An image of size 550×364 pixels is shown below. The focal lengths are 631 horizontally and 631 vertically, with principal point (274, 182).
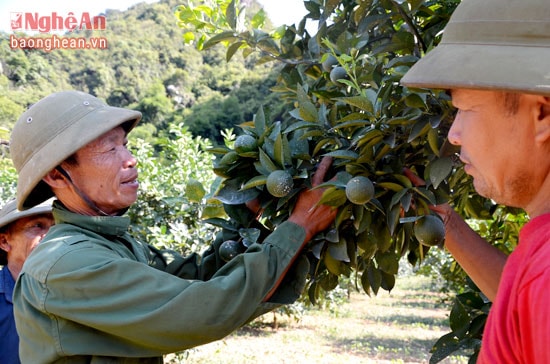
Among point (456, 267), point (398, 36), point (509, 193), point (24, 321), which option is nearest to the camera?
Result: point (509, 193)

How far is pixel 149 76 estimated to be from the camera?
47.4m

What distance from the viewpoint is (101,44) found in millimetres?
45219

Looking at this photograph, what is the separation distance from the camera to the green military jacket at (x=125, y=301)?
1.57 meters

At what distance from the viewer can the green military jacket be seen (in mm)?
1571

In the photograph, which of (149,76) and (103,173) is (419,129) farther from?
(149,76)

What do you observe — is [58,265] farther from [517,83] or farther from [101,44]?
[101,44]

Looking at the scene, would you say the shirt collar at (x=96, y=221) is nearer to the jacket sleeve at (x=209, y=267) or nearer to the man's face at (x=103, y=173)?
the man's face at (x=103, y=173)

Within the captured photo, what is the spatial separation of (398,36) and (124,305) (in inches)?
42.5

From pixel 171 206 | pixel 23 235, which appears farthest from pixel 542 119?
pixel 171 206

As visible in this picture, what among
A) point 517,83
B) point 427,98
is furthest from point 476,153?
point 427,98

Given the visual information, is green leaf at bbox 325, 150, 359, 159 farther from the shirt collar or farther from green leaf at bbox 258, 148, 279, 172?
the shirt collar

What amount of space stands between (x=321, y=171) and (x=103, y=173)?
654 millimetres

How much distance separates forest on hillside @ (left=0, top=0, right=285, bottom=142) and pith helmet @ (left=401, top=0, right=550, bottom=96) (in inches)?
1206

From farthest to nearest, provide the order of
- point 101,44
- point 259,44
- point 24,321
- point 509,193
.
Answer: point 101,44
point 259,44
point 24,321
point 509,193
